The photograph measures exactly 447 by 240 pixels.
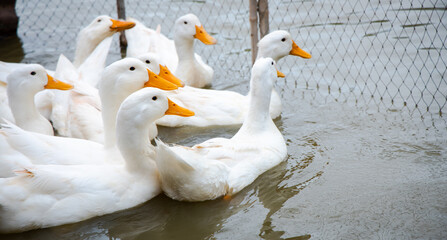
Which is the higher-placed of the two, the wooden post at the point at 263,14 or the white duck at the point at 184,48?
the wooden post at the point at 263,14

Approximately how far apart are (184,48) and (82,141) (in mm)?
2592

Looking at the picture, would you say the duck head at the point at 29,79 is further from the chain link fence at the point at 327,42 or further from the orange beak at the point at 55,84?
the chain link fence at the point at 327,42

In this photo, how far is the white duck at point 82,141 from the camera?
15.4 ft

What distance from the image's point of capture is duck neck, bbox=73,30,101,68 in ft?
24.6

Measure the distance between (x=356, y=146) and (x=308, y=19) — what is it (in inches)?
179

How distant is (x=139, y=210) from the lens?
469cm

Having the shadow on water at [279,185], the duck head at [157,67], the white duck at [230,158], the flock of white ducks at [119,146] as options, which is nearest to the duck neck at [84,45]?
the flock of white ducks at [119,146]

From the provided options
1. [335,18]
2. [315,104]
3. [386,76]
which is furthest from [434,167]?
[335,18]

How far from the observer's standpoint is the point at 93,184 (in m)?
4.48

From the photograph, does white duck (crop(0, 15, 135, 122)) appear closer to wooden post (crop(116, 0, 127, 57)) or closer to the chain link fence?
the chain link fence

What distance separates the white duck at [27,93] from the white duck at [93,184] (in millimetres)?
1220

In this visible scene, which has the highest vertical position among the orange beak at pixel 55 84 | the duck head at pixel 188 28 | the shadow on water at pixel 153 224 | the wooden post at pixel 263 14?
the wooden post at pixel 263 14

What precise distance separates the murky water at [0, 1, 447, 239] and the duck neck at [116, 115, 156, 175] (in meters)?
0.36

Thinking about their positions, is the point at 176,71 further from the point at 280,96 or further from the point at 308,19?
the point at 308,19
